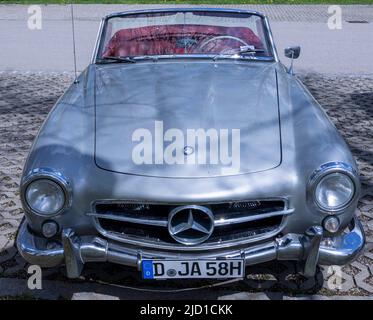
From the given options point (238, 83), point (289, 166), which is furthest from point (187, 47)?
point (289, 166)

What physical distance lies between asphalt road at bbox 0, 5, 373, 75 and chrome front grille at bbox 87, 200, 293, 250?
6.34 meters

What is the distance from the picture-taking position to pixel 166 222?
2.53m

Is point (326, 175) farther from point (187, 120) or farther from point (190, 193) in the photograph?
point (187, 120)

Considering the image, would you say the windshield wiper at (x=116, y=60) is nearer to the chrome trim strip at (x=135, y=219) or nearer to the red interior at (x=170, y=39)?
the red interior at (x=170, y=39)

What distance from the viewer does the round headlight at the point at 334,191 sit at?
2.58 meters

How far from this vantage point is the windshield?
4.02 meters

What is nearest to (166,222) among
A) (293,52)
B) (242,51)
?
(242,51)

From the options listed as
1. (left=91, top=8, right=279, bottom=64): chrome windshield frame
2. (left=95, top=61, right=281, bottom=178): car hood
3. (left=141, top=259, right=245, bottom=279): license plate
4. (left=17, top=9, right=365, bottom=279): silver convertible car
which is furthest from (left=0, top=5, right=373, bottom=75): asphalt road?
(left=141, top=259, right=245, bottom=279): license plate

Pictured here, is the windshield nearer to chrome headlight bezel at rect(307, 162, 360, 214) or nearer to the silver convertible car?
the silver convertible car

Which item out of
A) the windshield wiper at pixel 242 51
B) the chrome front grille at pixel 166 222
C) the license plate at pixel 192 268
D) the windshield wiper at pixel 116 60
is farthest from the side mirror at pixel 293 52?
the license plate at pixel 192 268

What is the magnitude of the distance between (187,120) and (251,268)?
98 cm

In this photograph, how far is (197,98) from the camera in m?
3.15
